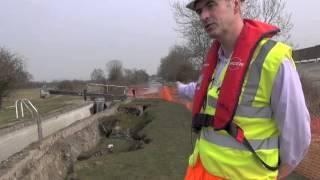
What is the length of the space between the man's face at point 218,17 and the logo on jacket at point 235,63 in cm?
18

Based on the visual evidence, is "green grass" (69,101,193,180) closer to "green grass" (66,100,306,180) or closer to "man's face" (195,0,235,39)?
"green grass" (66,100,306,180)

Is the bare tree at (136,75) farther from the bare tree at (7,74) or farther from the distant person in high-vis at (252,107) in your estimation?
the distant person in high-vis at (252,107)

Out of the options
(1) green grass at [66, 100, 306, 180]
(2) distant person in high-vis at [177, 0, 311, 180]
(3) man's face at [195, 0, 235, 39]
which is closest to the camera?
(2) distant person in high-vis at [177, 0, 311, 180]

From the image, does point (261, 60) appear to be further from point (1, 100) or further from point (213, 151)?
point (1, 100)

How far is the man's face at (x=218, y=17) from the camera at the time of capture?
11.4 ft

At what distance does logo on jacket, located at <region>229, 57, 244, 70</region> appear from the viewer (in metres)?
3.40

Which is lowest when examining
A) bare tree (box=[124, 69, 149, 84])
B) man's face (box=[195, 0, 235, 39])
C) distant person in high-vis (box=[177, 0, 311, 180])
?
bare tree (box=[124, 69, 149, 84])

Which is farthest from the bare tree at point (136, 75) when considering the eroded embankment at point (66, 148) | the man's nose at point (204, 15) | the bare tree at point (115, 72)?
the man's nose at point (204, 15)

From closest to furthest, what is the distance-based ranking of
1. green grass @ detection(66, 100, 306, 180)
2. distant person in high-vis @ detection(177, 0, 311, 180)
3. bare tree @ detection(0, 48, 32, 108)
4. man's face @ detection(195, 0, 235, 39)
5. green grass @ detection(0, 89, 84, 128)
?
1. distant person in high-vis @ detection(177, 0, 311, 180)
2. man's face @ detection(195, 0, 235, 39)
3. green grass @ detection(66, 100, 306, 180)
4. green grass @ detection(0, 89, 84, 128)
5. bare tree @ detection(0, 48, 32, 108)

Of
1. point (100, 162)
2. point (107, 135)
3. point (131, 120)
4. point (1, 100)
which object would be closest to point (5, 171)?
point (100, 162)

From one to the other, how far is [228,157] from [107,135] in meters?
18.0

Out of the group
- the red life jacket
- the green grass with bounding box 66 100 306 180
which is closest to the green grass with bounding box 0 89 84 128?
the green grass with bounding box 66 100 306 180

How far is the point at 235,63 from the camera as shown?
343cm

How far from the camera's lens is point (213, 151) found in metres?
3.50
